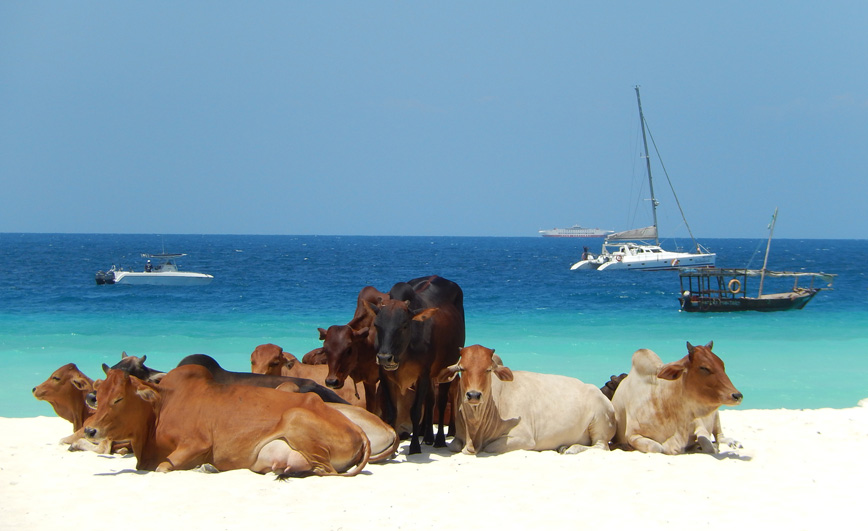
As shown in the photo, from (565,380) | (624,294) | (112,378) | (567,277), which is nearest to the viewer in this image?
(112,378)

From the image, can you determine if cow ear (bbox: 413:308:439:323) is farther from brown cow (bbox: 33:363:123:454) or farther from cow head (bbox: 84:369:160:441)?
brown cow (bbox: 33:363:123:454)

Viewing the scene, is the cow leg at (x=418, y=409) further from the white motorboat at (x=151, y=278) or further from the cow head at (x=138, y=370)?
the white motorboat at (x=151, y=278)

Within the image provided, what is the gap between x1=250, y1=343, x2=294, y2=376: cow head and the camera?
31.0ft

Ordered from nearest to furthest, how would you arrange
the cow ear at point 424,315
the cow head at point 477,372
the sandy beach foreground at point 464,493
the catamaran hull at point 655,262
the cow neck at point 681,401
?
the sandy beach foreground at point 464,493 → the cow head at point 477,372 → the cow neck at point 681,401 → the cow ear at point 424,315 → the catamaran hull at point 655,262

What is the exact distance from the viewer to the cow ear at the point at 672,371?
27.7 ft

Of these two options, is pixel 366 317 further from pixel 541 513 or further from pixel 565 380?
pixel 541 513

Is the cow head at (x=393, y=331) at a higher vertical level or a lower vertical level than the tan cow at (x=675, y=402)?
higher

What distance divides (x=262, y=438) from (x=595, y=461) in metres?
3.17

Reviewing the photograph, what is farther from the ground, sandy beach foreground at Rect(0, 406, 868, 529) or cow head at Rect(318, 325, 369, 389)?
cow head at Rect(318, 325, 369, 389)

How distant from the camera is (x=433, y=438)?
9.11 metres

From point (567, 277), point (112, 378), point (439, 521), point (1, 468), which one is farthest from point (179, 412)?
point (567, 277)

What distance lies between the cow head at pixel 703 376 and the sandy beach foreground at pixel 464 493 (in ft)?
2.06

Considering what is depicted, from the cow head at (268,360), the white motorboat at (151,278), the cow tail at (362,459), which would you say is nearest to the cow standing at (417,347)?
the cow tail at (362,459)

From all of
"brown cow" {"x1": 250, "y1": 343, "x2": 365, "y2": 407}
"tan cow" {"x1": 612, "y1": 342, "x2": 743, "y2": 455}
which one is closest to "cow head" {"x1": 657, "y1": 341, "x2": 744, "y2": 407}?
"tan cow" {"x1": 612, "y1": 342, "x2": 743, "y2": 455}
